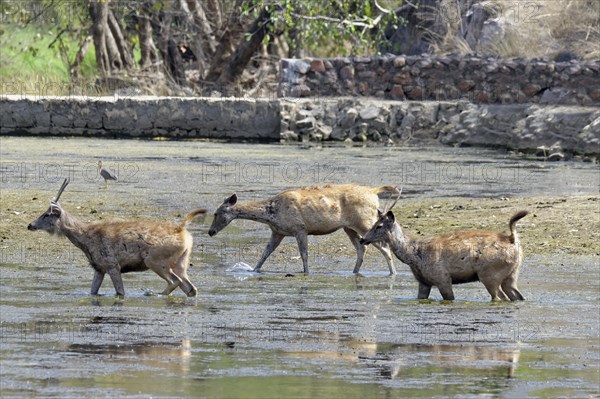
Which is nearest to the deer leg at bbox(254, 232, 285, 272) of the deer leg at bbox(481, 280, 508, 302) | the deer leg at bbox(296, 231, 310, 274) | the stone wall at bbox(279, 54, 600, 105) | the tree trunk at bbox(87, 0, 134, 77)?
the deer leg at bbox(296, 231, 310, 274)

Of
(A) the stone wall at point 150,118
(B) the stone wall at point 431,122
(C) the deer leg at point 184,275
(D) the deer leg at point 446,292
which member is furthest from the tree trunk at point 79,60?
(D) the deer leg at point 446,292

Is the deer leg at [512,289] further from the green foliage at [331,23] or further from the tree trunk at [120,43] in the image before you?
the tree trunk at [120,43]

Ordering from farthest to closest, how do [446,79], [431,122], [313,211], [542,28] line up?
[542,28] < [446,79] < [431,122] < [313,211]

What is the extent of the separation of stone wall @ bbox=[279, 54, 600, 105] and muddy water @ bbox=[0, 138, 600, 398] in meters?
9.45

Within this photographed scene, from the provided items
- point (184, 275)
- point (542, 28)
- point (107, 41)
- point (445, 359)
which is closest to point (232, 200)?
point (184, 275)

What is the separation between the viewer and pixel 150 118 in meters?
33.1

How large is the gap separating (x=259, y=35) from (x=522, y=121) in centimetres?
1136

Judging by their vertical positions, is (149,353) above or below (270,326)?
above

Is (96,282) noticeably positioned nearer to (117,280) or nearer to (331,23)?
(117,280)

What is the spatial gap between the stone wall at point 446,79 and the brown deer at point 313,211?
608 inches

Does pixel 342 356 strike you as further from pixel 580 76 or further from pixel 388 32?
pixel 388 32

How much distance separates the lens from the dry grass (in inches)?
1328

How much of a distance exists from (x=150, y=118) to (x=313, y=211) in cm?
1742

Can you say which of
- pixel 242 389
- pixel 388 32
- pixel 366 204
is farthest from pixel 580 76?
pixel 242 389
